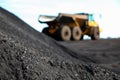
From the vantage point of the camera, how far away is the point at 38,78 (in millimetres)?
8312

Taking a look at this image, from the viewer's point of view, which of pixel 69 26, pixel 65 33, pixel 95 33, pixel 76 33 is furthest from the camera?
pixel 95 33

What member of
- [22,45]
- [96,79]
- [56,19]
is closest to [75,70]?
[96,79]

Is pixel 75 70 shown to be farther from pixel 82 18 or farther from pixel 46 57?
pixel 82 18

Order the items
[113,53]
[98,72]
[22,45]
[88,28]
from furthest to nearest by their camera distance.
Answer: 1. [88,28]
2. [113,53]
3. [98,72]
4. [22,45]

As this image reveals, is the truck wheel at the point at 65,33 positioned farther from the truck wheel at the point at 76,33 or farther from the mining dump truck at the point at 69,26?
the truck wheel at the point at 76,33

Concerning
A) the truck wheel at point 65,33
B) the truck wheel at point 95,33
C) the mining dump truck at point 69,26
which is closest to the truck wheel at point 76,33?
the mining dump truck at point 69,26

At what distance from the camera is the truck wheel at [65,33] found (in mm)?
23500

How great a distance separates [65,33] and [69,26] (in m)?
1.48

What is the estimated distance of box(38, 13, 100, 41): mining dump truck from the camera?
940 inches

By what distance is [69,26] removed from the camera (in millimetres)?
25125

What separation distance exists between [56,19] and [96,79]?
14325 mm

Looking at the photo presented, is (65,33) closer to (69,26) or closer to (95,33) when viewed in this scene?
(69,26)

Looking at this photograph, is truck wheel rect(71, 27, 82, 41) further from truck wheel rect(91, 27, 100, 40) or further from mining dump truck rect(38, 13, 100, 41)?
truck wheel rect(91, 27, 100, 40)

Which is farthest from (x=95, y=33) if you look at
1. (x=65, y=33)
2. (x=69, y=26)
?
(x=65, y=33)
